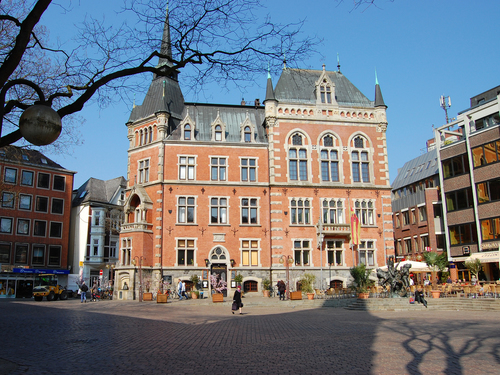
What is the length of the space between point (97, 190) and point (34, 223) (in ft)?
34.1

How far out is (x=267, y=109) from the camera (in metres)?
41.1

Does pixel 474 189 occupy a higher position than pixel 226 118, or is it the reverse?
pixel 226 118

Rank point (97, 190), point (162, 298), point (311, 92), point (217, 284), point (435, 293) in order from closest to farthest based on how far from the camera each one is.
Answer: point (435, 293)
point (162, 298)
point (217, 284)
point (311, 92)
point (97, 190)

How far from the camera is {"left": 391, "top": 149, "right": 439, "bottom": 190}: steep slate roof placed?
170 ft

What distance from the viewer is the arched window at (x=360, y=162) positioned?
4159 cm

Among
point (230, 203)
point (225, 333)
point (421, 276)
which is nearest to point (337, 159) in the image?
point (230, 203)

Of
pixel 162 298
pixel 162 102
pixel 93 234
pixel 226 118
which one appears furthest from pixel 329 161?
pixel 93 234

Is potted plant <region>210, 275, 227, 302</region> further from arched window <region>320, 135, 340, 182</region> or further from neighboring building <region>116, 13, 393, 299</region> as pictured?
arched window <region>320, 135, 340, 182</region>

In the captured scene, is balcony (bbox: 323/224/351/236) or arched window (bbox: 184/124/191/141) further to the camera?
arched window (bbox: 184/124/191/141)

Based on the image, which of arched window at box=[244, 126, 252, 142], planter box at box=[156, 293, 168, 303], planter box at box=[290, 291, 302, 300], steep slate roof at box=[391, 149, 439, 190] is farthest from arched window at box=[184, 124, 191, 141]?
steep slate roof at box=[391, 149, 439, 190]

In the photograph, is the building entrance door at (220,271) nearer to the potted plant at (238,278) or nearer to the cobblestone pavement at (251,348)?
the potted plant at (238,278)

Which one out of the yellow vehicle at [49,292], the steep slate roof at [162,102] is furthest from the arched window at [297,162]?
the yellow vehicle at [49,292]

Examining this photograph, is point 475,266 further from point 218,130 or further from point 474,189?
point 218,130

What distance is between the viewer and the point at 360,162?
41781 mm
